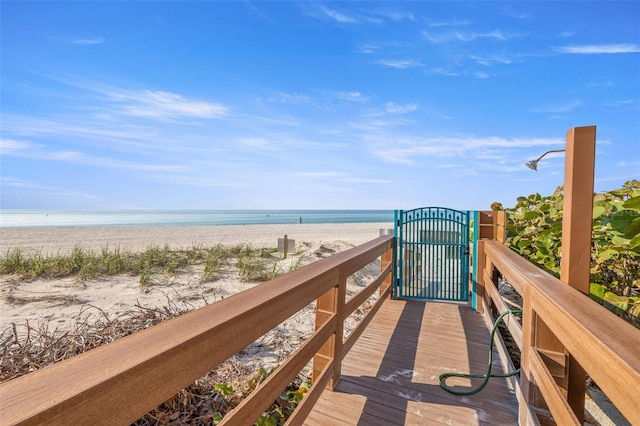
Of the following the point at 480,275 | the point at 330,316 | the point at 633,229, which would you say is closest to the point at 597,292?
the point at 633,229

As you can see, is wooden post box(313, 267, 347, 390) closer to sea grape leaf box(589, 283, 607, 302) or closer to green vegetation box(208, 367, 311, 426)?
green vegetation box(208, 367, 311, 426)

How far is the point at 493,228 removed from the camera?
4090mm

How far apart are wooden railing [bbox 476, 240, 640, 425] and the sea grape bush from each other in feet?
1.25

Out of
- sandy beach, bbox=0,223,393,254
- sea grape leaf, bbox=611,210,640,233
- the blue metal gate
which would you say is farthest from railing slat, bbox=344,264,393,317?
sandy beach, bbox=0,223,393,254

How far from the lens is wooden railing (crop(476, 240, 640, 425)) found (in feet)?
2.64

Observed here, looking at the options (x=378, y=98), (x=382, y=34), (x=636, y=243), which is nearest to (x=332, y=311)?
(x=636, y=243)

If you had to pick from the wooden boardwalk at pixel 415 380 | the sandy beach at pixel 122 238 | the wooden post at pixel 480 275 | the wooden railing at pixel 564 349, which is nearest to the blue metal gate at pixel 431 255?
the wooden post at pixel 480 275

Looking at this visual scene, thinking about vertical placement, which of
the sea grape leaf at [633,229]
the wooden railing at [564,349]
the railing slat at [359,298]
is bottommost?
the railing slat at [359,298]

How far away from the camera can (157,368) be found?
74 cm

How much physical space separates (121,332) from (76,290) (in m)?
3.91

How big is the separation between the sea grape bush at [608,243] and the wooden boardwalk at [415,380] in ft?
3.43

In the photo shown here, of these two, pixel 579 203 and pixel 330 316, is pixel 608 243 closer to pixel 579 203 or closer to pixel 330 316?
pixel 579 203

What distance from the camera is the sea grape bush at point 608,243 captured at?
1617 millimetres

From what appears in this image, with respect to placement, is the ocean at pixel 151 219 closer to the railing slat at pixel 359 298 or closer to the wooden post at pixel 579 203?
the railing slat at pixel 359 298
